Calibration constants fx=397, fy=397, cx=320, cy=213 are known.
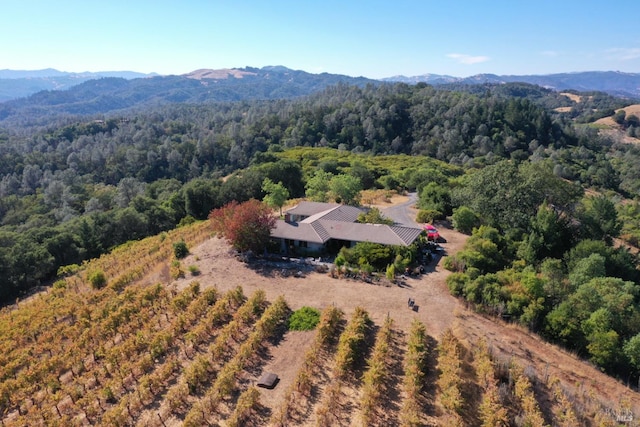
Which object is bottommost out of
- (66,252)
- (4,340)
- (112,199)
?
(112,199)

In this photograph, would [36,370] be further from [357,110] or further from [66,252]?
[357,110]

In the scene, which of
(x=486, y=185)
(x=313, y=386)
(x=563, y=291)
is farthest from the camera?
(x=486, y=185)

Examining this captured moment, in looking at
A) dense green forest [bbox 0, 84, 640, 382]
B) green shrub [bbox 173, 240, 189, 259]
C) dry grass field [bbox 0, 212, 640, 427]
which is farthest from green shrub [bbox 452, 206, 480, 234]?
green shrub [bbox 173, 240, 189, 259]

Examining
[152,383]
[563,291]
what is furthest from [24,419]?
[563,291]

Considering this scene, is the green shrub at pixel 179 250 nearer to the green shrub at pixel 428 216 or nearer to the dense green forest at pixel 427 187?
the dense green forest at pixel 427 187

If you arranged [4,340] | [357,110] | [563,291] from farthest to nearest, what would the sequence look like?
[357,110] < [563,291] < [4,340]

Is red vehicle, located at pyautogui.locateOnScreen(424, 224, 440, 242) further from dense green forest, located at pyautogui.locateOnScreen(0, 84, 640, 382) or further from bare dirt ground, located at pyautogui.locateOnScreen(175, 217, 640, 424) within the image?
bare dirt ground, located at pyautogui.locateOnScreen(175, 217, 640, 424)

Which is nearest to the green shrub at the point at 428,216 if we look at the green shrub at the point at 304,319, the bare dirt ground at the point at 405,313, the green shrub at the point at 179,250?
the bare dirt ground at the point at 405,313

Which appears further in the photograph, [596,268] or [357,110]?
[357,110]
